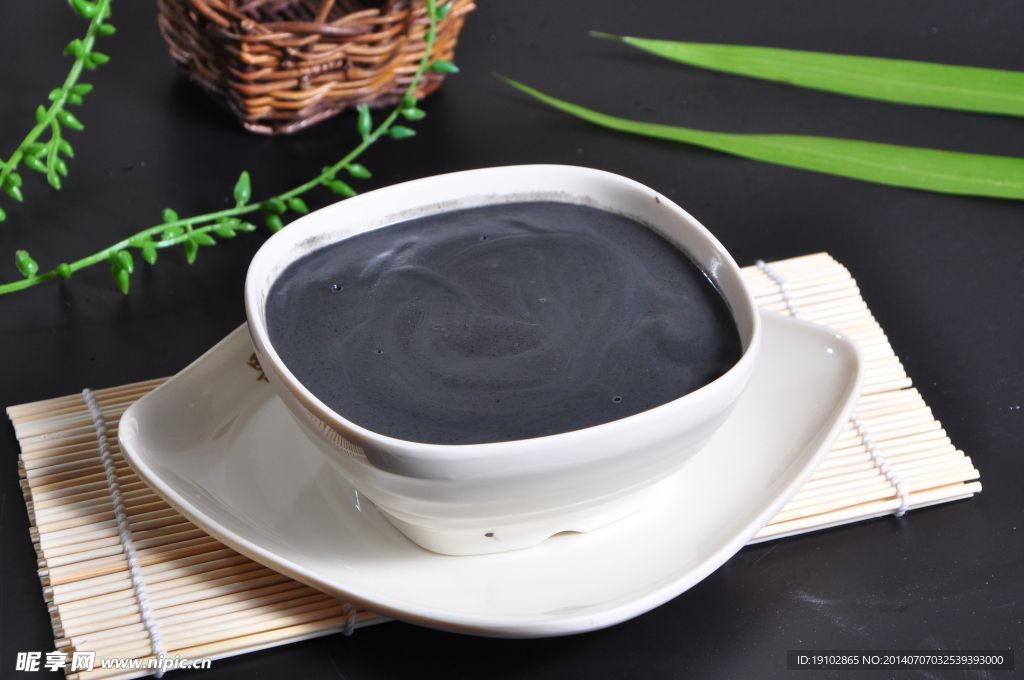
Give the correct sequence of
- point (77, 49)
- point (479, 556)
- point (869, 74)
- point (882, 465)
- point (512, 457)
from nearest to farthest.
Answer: point (512, 457) → point (479, 556) → point (882, 465) → point (77, 49) → point (869, 74)

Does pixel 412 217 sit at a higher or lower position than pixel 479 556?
higher

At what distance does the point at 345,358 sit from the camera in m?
0.73

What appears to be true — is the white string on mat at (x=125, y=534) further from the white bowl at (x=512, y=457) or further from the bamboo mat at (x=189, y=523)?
the white bowl at (x=512, y=457)

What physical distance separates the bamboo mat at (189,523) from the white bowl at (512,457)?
13 cm

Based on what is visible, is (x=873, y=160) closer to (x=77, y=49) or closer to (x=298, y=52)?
(x=298, y=52)

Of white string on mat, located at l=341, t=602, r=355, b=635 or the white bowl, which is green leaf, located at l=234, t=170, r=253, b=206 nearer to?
the white bowl

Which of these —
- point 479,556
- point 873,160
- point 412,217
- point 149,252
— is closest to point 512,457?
point 479,556

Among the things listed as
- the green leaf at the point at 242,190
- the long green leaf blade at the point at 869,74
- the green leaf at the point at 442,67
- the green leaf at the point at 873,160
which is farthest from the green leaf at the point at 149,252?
the long green leaf blade at the point at 869,74

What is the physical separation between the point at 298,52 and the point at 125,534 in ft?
2.03

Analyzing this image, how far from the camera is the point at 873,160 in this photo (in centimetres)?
128

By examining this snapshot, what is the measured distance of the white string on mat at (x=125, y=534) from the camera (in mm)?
710

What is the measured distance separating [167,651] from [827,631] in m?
0.49

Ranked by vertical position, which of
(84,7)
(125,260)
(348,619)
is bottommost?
(348,619)

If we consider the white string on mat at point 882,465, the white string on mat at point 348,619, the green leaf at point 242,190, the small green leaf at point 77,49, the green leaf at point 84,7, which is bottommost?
the white string on mat at point 348,619
